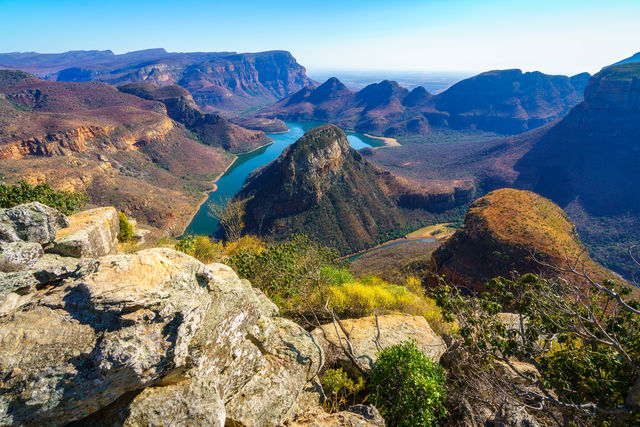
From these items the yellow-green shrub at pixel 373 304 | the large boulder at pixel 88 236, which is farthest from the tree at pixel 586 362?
the large boulder at pixel 88 236

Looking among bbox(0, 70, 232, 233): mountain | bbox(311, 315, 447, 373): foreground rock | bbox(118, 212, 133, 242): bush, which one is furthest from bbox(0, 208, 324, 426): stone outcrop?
bbox(0, 70, 232, 233): mountain

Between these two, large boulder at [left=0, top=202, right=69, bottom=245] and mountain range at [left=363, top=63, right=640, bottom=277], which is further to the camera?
mountain range at [left=363, top=63, right=640, bottom=277]

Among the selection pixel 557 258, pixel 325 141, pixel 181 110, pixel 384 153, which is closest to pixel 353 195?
pixel 325 141

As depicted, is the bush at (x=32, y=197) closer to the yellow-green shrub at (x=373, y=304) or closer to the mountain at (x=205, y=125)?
the yellow-green shrub at (x=373, y=304)

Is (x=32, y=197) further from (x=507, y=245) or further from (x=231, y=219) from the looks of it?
(x=507, y=245)

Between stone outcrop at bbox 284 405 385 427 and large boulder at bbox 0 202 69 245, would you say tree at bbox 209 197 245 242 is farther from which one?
stone outcrop at bbox 284 405 385 427

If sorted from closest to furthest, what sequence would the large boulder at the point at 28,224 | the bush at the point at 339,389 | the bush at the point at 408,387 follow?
the bush at the point at 408,387
the large boulder at the point at 28,224
the bush at the point at 339,389
